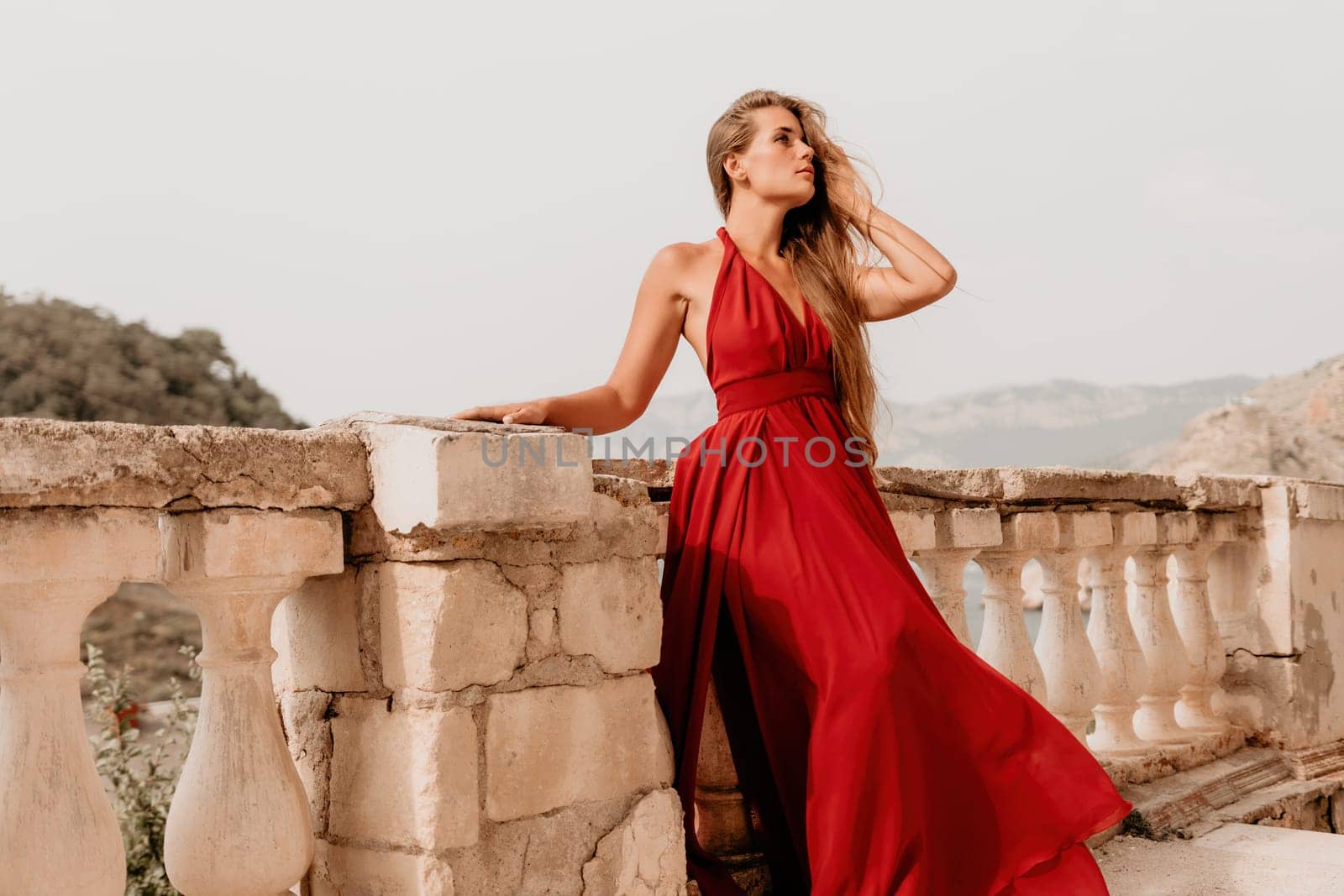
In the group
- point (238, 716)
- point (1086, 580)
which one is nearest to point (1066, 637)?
point (238, 716)

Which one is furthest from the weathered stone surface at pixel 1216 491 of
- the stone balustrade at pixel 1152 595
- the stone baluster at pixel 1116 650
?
the stone baluster at pixel 1116 650

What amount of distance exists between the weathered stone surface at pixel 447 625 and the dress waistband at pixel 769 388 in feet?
2.76

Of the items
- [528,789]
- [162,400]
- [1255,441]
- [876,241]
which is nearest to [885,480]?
[876,241]

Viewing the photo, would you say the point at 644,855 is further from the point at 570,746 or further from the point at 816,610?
the point at 816,610

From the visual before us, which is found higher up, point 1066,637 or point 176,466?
point 176,466

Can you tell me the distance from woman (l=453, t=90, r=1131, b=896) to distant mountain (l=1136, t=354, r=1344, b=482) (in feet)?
32.7

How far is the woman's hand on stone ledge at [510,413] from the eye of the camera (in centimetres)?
209

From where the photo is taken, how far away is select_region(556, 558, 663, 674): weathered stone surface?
2.02m

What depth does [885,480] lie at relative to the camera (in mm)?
3004

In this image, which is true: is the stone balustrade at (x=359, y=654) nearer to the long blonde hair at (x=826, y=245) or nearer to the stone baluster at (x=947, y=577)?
the long blonde hair at (x=826, y=245)

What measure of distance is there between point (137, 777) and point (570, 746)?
2.51 m

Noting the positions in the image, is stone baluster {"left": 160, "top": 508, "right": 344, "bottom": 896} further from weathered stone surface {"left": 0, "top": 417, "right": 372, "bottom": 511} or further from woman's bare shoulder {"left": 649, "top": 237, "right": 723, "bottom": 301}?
woman's bare shoulder {"left": 649, "top": 237, "right": 723, "bottom": 301}

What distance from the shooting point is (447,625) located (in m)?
1.81

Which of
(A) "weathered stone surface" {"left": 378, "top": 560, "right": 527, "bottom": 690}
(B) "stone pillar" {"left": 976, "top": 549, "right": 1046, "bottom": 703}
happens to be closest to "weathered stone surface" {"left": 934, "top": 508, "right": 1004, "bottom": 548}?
(B) "stone pillar" {"left": 976, "top": 549, "right": 1046, "bottom": 703}
